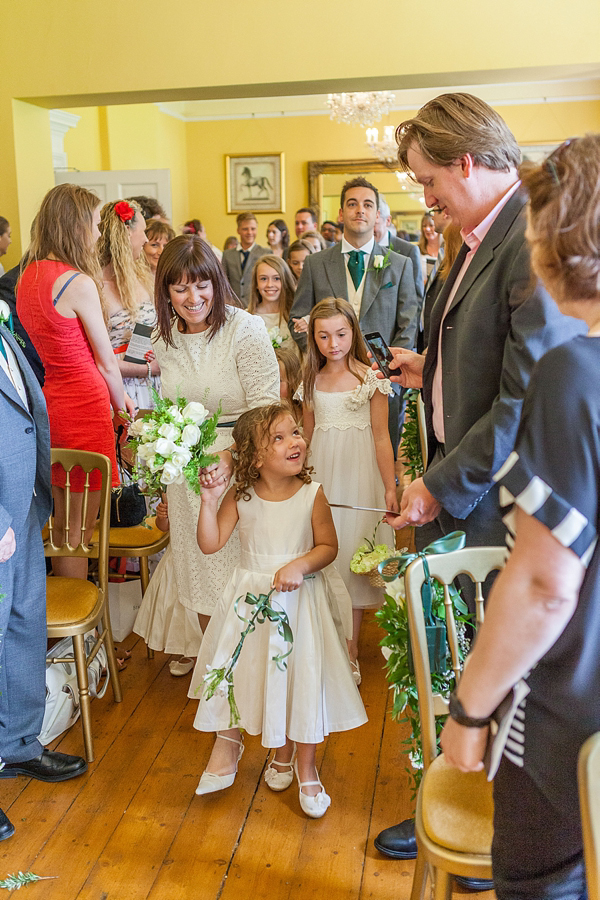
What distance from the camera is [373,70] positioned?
16.3ft

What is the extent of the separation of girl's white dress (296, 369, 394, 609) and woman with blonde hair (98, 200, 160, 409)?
1.03 metres

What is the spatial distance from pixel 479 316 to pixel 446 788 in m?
1.03

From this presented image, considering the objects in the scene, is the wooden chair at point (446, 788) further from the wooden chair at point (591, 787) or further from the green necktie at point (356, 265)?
the green necktie at point (356, 265)

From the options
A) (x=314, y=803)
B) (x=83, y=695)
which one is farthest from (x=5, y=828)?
(x=314, y=803)

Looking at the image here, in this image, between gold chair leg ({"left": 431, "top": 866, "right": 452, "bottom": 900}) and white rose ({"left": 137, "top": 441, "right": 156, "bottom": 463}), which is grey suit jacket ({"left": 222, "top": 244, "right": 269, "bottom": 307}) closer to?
white rose ({"left": 137, "top": 441, "right": 156, "bottom": 463})

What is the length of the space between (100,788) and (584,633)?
1931 mm

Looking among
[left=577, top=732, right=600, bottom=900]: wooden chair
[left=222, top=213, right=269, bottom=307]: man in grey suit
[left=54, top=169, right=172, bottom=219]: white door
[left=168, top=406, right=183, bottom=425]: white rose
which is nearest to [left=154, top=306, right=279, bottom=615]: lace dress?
[left=168, top=406, right=183, bottom=425]: white rose

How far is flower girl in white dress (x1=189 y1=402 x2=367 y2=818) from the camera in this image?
2.33 m

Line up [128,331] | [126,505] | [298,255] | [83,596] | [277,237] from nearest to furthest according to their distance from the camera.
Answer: [83,596], [126,505], [128,331], [298,255], [277,237]

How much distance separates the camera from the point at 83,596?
274 cm

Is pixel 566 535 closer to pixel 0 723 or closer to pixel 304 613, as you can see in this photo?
pixel 304 613

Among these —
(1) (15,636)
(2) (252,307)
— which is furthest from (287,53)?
(1) (15,636)

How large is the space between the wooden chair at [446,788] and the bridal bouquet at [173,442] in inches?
35.8

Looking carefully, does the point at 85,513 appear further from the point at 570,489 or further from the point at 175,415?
the point at 570,489
